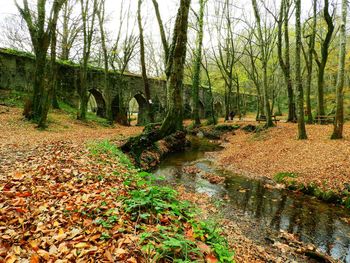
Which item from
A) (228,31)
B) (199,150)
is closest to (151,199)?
(199,150)

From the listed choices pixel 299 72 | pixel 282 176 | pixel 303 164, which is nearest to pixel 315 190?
pixel 282 176

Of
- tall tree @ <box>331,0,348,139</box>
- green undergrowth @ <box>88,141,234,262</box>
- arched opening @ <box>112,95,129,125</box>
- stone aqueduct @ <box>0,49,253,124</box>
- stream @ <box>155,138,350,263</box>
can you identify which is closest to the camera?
green undergrowth @ <box>88,141,234,262</box>

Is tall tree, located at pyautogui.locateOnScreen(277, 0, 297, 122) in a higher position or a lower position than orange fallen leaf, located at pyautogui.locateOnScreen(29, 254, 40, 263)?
higher

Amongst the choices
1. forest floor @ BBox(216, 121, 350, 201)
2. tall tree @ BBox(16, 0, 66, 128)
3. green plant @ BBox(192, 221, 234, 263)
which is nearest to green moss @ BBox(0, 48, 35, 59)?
tall tree @ BBox(16, 0, 66, 128)

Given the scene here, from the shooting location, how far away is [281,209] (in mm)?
5688

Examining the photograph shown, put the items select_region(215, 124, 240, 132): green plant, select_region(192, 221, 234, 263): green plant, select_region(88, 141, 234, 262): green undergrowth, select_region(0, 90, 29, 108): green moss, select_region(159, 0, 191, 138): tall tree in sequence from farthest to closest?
select_region(215, 124, 240, 132): green plant, select_region(0, 90, 29, 108): green moss, select_region(159, 0, 191, 138): tall tree, select_region(192, 221, 234, 263): green plant, select_region(88, 141, 234, 262): green undergrowth

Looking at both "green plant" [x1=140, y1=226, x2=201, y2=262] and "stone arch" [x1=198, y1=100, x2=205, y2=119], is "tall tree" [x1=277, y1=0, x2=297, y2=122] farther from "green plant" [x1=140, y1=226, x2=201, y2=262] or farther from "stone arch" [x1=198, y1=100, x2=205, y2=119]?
"stone arch" [x1=198, y1=100, x2=205, y2=119]

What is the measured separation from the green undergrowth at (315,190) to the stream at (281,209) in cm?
22

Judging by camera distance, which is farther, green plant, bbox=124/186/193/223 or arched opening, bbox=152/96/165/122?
arched opening, bbox=152/96/165/122

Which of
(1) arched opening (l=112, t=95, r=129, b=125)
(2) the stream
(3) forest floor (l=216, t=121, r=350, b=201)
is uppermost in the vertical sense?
(1) arched opening (l=112, t=95, r=129, b=125)

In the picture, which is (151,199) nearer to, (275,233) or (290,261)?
(290,261)

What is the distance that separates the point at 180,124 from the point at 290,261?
9654 mm

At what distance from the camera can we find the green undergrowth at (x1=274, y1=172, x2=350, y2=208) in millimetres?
5965

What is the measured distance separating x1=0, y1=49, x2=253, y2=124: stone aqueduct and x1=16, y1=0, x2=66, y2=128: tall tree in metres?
5.99
